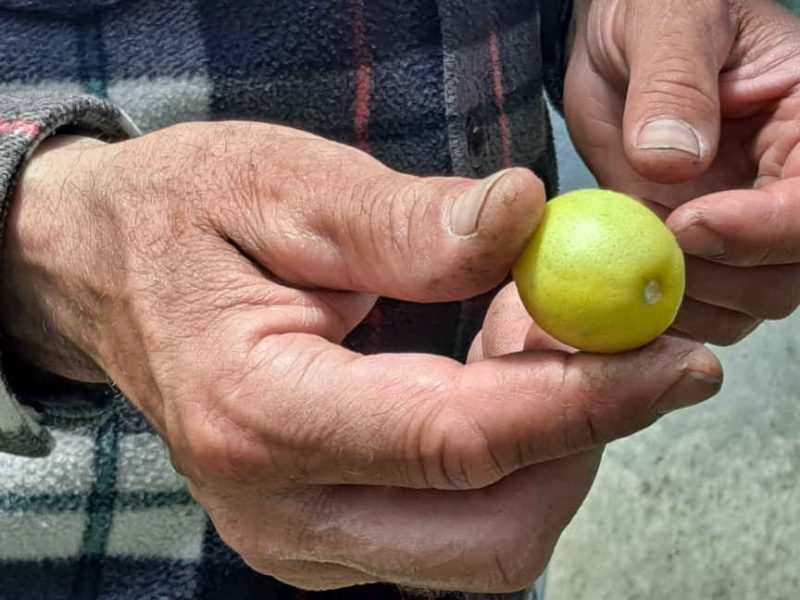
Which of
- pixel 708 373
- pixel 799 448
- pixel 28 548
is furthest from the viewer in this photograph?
pixel 799 448

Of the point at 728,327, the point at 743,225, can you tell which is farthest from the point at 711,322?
the point at 743,225

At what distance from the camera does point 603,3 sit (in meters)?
0.96

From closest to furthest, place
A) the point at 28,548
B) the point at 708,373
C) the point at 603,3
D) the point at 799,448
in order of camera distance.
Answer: the point at 708,373 → the point at 28,548 → the point at 603,3 → the point at 799,448

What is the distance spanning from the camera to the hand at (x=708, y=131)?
2.39ft

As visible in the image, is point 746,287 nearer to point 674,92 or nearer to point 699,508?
point 674,92

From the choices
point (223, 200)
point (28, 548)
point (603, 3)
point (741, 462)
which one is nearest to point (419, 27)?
point (603, 3)

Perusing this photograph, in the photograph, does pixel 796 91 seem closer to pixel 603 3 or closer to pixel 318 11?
pixel 603 3

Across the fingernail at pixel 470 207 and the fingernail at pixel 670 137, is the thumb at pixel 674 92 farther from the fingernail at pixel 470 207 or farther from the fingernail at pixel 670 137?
the fingernail at pixel 470 207

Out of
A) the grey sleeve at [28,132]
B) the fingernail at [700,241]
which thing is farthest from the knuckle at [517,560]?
the grey sleeve at [28,132]

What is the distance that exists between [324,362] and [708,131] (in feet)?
1.29

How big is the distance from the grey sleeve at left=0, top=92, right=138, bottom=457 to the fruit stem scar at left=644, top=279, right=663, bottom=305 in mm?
449

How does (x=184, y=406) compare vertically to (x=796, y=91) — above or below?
below

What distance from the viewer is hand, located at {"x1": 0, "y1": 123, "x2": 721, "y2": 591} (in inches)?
21.9

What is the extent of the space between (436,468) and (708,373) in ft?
0.56
